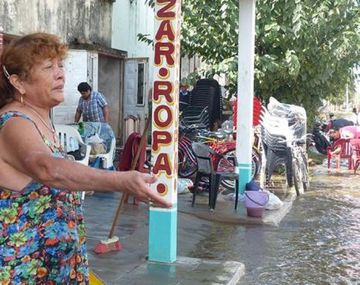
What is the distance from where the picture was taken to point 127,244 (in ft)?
20.5

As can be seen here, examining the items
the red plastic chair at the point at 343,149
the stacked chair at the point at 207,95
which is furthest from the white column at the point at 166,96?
the red plastic chair at the point at 343,149

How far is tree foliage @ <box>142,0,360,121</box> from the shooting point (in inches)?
461

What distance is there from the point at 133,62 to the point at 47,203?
12.0m

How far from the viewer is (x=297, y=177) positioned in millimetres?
10664

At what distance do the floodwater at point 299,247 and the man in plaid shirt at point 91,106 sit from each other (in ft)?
11.4

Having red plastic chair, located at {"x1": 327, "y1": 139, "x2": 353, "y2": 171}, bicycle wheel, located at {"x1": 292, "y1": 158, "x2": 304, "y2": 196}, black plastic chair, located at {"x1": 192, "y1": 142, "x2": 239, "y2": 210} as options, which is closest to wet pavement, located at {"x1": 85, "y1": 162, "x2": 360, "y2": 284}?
→ black plastic chair, located at {"x1": 192, "y1": 142, "x2": 239, "y2": 210}

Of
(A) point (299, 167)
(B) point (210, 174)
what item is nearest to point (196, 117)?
(A) point (299, 167)

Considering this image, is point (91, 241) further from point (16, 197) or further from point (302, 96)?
point (302, 96)

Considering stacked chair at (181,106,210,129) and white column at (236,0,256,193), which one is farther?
stacked chair at (181,106,210,129)

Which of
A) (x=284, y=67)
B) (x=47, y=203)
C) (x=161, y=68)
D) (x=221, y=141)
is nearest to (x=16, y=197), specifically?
(x=47, y=203)

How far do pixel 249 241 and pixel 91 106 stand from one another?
14.2 ft

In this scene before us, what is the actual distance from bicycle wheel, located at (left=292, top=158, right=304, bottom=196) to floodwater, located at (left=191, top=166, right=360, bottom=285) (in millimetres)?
870

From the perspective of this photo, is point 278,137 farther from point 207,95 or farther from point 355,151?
point 355,151

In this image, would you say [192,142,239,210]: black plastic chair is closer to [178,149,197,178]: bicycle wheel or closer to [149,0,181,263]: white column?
[178,149,197,178]: bicycle wheel
